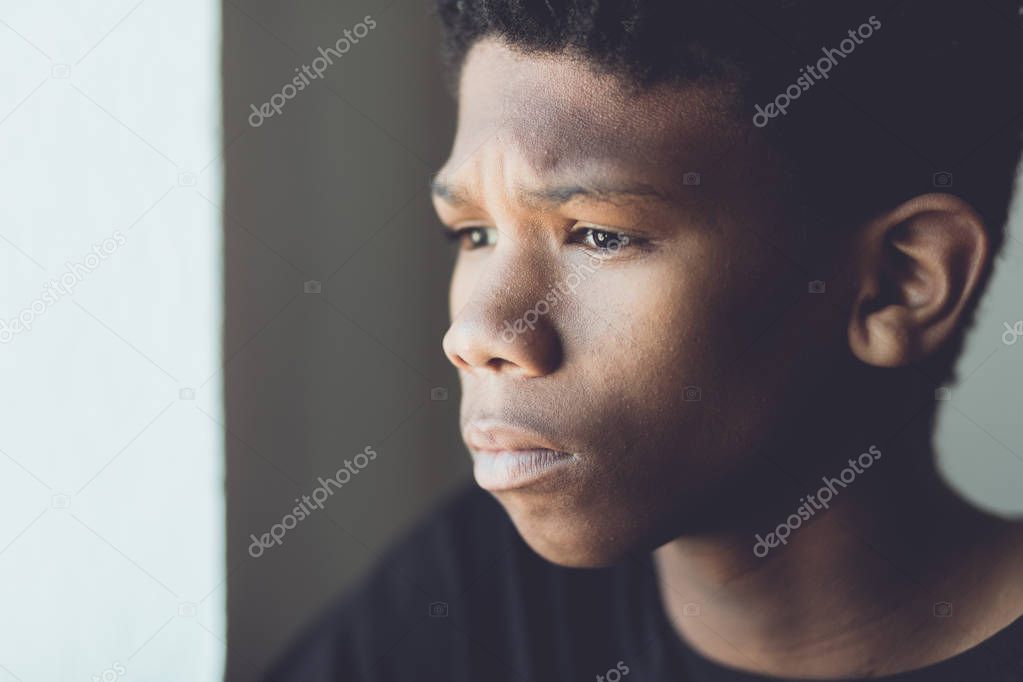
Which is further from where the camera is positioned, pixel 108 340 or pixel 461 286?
pixel 108 340

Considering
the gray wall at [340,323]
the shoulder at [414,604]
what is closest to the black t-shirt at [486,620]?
the shoulder at [414,604]

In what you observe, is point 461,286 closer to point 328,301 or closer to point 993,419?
point 328,301

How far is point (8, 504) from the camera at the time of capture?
1022mm

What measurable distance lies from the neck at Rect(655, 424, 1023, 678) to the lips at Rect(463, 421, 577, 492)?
0.21 metres

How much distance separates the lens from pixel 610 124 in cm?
79

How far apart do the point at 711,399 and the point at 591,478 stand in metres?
0.12

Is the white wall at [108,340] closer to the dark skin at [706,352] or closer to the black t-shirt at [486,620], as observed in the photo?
the black t-shirt at [486,620]

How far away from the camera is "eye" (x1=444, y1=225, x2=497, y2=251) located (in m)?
0.92

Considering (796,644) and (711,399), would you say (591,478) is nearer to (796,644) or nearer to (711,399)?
(711,399)

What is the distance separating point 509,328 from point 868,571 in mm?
409

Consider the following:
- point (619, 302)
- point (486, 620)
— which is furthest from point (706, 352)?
point (486, 620)

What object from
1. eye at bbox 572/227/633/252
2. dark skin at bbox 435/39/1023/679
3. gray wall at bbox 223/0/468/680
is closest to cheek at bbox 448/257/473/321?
dark skin at bbox 435/39/1023/679

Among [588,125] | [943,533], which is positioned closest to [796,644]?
[943,533]

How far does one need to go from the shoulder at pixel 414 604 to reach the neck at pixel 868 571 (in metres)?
0.32
